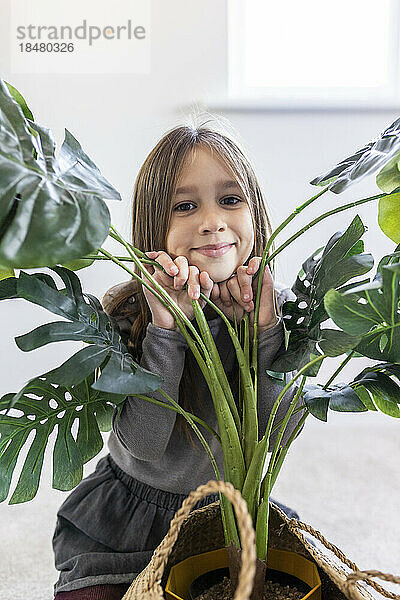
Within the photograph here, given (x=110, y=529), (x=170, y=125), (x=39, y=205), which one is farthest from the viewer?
(x=170, y=125)

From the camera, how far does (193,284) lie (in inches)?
36.3

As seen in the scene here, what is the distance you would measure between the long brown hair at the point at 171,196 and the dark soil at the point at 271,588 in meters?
0.28

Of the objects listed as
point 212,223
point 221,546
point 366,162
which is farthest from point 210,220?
point 221,546

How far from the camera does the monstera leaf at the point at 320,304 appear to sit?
82cm

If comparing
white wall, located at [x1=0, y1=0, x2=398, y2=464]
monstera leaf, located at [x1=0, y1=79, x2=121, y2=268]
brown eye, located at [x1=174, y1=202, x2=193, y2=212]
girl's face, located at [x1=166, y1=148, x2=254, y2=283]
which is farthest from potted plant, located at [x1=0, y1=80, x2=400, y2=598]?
white wall, located at [x1=0, y1=0, x2=398, y2=464]

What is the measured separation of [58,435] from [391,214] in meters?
0.53

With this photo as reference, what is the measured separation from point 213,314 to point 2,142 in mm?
577

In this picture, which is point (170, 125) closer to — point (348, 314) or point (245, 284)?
point (245, 284)

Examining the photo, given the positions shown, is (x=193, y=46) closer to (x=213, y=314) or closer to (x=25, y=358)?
(x=25, y=358)

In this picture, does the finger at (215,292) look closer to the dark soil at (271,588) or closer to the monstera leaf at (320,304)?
the monstera leaf at (320,304)

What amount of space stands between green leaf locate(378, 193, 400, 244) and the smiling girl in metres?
0.17

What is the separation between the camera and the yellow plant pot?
900mm

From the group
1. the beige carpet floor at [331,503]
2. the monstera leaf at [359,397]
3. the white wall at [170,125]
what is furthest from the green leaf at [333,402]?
the white wall at [170,125]

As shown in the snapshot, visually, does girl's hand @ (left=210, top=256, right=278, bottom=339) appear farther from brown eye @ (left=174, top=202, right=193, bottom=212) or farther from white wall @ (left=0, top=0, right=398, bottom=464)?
white wall @ (left=0, top=0, right=398, bottom=464)
